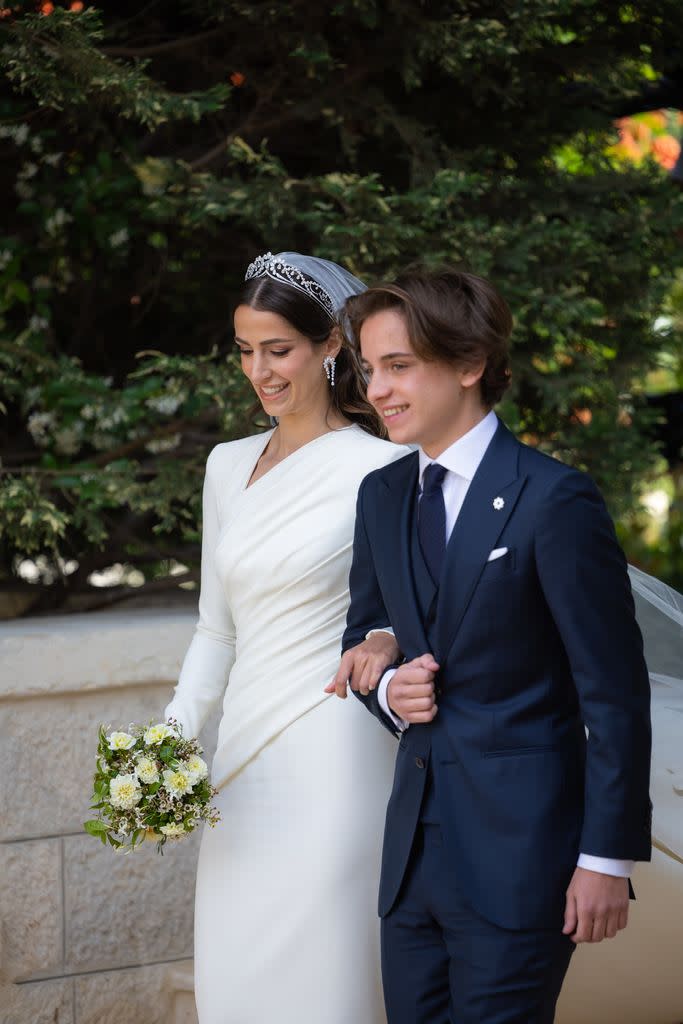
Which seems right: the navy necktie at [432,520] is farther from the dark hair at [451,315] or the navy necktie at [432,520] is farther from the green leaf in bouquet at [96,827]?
the green leaf in bouquet at [96,827]

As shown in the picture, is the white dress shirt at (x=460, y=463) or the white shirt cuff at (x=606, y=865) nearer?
the white shirt cuff at (x=606, y=865)

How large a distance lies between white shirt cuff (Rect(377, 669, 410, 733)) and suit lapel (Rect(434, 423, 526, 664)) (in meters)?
0.13

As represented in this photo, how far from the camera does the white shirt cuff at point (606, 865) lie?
6.06 ft

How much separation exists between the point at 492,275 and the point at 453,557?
2095mm

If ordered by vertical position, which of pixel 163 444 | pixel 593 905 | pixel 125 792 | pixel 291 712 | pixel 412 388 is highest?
pixel 163 444

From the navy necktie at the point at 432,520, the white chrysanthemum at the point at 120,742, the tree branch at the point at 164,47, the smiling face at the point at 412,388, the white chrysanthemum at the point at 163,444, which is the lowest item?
the white chrysanthemum at the point at 120,742

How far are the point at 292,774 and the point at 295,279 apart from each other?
1058mm

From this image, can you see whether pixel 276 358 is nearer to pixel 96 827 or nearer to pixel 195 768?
pixel 195 768

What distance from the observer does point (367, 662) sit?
2145 mm

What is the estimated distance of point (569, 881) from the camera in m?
1.92

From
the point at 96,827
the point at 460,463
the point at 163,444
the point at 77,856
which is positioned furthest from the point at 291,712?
the point at 163,444

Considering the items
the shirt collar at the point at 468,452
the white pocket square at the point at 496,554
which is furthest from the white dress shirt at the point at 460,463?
the white pocket square at the point at 496,554

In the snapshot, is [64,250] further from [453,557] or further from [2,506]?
[453,557]

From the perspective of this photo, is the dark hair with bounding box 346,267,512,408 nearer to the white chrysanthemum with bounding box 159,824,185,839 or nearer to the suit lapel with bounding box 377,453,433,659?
the suit lapel with bounding box 377,453,433,659
